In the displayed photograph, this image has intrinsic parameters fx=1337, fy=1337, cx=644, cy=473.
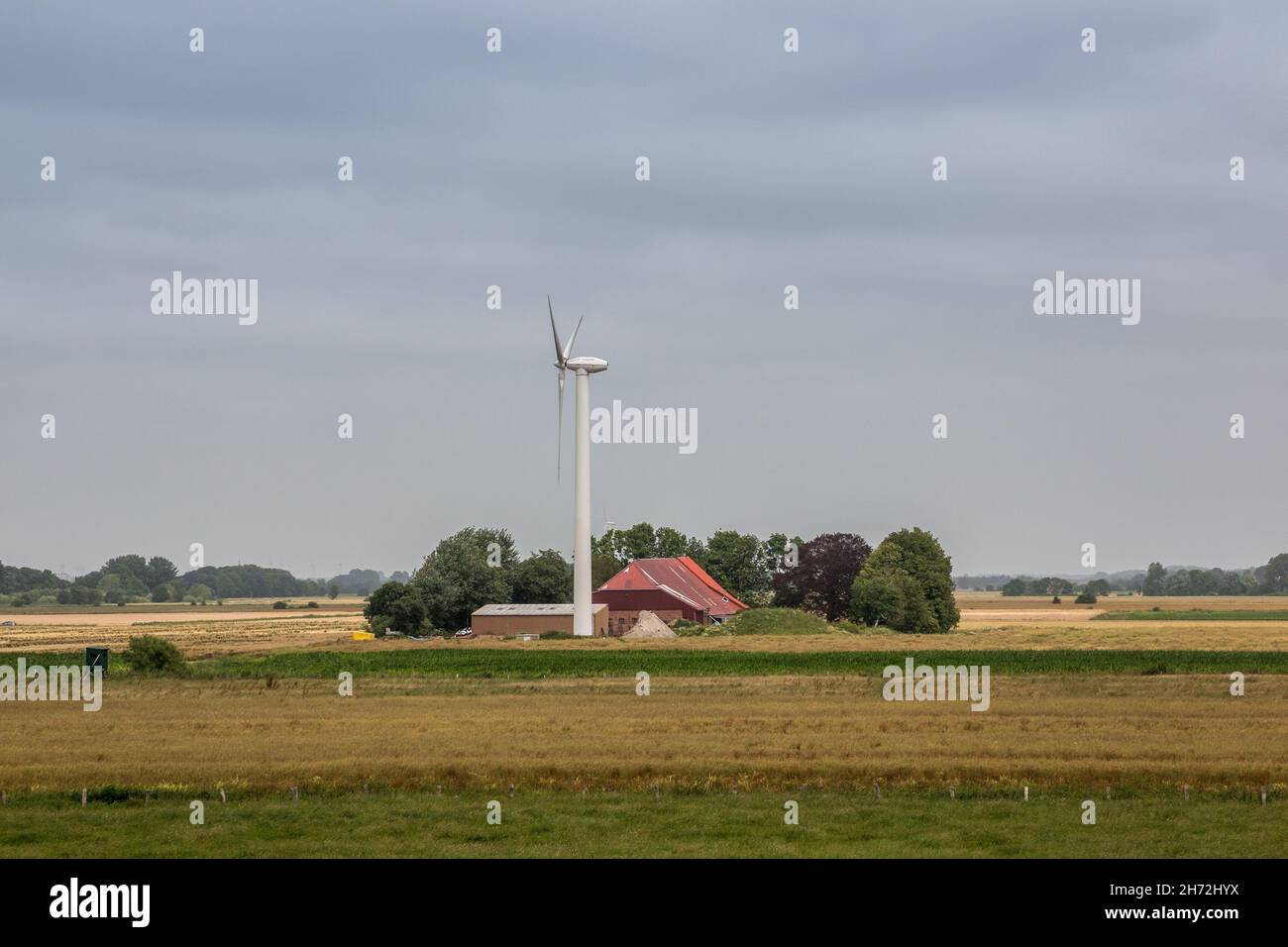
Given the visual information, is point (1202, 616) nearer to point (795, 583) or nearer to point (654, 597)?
point (795, 583)

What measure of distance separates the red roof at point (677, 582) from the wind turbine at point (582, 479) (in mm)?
23896

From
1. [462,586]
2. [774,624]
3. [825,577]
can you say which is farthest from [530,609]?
[825,577]

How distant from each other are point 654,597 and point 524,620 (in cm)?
1760

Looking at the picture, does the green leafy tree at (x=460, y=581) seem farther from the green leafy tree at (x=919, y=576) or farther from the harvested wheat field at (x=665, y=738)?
the harvested wheat field at (x=665, y=738)

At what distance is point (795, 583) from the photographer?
129m

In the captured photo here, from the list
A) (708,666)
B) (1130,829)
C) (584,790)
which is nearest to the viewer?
(1130,829)

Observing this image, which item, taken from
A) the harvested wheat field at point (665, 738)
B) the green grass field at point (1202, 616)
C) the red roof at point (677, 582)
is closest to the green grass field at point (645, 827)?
the harvested wheat field at point (665, 738)

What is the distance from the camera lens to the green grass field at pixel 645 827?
2259cm

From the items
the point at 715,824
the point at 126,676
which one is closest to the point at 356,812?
the point at 715,824

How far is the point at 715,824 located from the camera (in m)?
24.8

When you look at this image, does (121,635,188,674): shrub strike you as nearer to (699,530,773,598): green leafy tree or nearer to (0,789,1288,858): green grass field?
(0,789,1288,858): green grass field

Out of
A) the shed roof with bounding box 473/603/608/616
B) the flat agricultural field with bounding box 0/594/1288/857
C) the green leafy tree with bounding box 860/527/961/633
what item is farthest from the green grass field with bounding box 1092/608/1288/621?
the flat agricultural field with bounding box 0/594/1288/857
